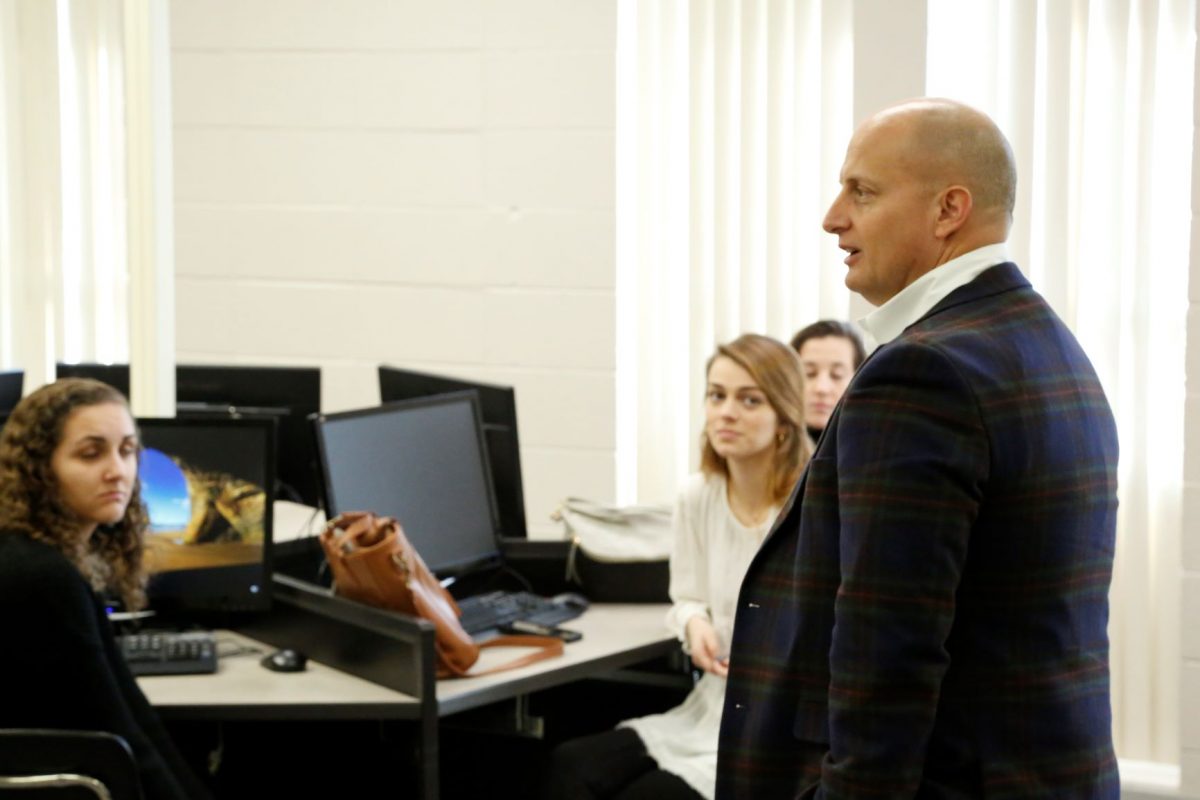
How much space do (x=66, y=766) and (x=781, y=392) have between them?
146cm

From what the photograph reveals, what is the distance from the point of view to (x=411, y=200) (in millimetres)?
4680

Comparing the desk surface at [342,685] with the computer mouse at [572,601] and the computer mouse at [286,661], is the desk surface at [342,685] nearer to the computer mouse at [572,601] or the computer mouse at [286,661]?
the computer mouse at [286,661]

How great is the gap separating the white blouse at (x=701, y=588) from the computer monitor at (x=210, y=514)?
786 mm

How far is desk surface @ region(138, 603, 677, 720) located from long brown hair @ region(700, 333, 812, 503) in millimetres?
406

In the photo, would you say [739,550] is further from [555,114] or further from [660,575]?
[555,114]

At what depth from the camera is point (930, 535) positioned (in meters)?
1.44

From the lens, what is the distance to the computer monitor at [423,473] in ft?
10.1

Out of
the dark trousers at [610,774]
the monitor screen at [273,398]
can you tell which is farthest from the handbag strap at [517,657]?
the monitor screen at [273,398]

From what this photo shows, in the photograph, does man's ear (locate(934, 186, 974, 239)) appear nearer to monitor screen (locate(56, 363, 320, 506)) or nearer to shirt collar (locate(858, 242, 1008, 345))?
shirt collar (locate(858, 242, 1008, 345))

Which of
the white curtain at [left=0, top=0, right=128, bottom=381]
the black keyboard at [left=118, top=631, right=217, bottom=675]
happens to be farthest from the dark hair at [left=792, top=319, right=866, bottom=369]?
the white curtain at [left=0, top=0, right=128, bottom=381]

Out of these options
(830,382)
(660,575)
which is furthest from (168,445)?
(830,382)

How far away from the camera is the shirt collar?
1.55 metres

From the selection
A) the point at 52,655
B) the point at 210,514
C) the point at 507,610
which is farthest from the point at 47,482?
the point at 507,610

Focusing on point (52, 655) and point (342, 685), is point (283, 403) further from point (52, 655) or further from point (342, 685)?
point (52, 655)
